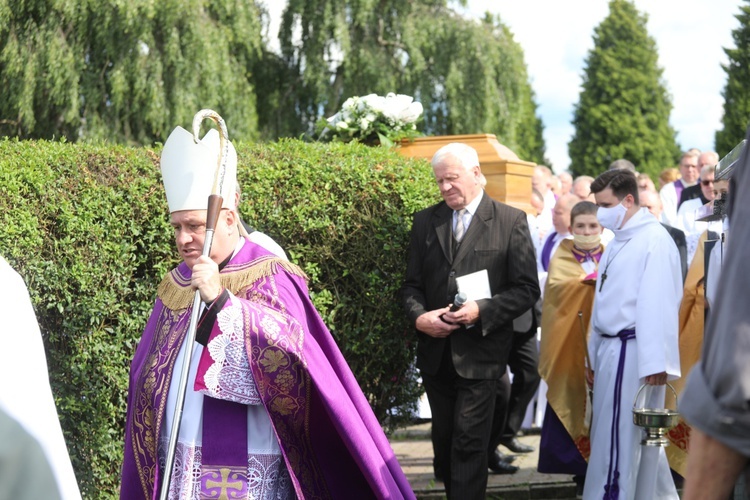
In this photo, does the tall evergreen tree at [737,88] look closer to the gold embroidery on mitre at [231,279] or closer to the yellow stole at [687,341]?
the yellow stole at [687,341]

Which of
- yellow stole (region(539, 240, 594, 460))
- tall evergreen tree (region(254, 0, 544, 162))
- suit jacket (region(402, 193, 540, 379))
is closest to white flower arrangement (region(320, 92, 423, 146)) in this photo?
suit jacket (region(402, 193, 540, 379))

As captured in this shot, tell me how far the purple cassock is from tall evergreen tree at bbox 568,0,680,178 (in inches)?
1668

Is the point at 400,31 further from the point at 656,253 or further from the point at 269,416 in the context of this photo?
the point at 269,416

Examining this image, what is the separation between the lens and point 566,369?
6.96 metres

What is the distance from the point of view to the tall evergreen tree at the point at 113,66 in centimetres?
1722

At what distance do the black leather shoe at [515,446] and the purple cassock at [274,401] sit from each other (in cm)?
382

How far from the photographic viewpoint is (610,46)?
48.5m

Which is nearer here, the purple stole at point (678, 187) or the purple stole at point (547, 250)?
the purple stole at point (547, 250)

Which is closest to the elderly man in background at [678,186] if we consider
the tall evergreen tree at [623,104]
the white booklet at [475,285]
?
the white booklet at [475,285]

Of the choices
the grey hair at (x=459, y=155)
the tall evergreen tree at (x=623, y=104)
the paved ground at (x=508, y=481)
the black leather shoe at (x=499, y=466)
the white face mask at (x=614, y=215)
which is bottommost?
the paved ground at (x=508, y=481)

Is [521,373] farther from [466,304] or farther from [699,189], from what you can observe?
[699,189]

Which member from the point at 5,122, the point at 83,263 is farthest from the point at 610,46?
the point at 83,263

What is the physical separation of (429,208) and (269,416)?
2.52 m

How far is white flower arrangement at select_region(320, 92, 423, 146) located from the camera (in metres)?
7.28
